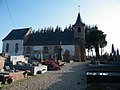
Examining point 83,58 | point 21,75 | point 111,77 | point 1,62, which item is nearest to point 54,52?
point 83,58

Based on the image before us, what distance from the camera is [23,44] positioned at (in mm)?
53375

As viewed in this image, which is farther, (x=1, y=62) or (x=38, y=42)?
(x=38, y=42)

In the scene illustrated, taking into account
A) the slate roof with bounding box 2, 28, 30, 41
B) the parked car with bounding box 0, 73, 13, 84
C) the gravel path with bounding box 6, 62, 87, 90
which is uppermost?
the slate roof with bounding box 2, 28, 30, 41

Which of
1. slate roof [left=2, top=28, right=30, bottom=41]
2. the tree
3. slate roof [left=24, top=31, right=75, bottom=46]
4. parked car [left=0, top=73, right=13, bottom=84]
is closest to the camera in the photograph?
parked car [left=0, top=73, right=13, bottom=84]

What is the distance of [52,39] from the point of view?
170 ft

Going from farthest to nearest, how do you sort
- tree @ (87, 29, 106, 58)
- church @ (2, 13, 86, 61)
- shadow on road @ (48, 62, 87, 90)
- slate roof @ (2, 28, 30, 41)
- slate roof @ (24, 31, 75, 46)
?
slate roof @ (2, 28, 30, 41) → tree @ (87, 29, 106, 58) → slate roof @ (24, 31, 75, 46) → church @ (2, 13, 86, 61) → shadow on road @ (48, 62, 87, 90)

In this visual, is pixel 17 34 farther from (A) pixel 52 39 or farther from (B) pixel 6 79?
(B) pixel 6 79

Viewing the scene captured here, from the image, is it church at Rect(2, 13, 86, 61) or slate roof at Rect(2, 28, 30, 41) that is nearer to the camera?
church at Rect(2, 13, 86, 61)

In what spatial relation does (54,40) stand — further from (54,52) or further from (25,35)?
(25,35)

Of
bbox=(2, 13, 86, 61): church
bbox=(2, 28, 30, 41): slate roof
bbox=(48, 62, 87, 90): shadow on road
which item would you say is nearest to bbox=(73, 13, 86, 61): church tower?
bbox=(2, 13, 86, 61): church

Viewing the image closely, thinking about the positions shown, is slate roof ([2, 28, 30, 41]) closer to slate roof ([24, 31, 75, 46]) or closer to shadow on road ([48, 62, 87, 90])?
slate roof ([24, 31, 75, 46])

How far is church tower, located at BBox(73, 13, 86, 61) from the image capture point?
155 ft

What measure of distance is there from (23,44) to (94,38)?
22.9m

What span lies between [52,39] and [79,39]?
8.70 metres
